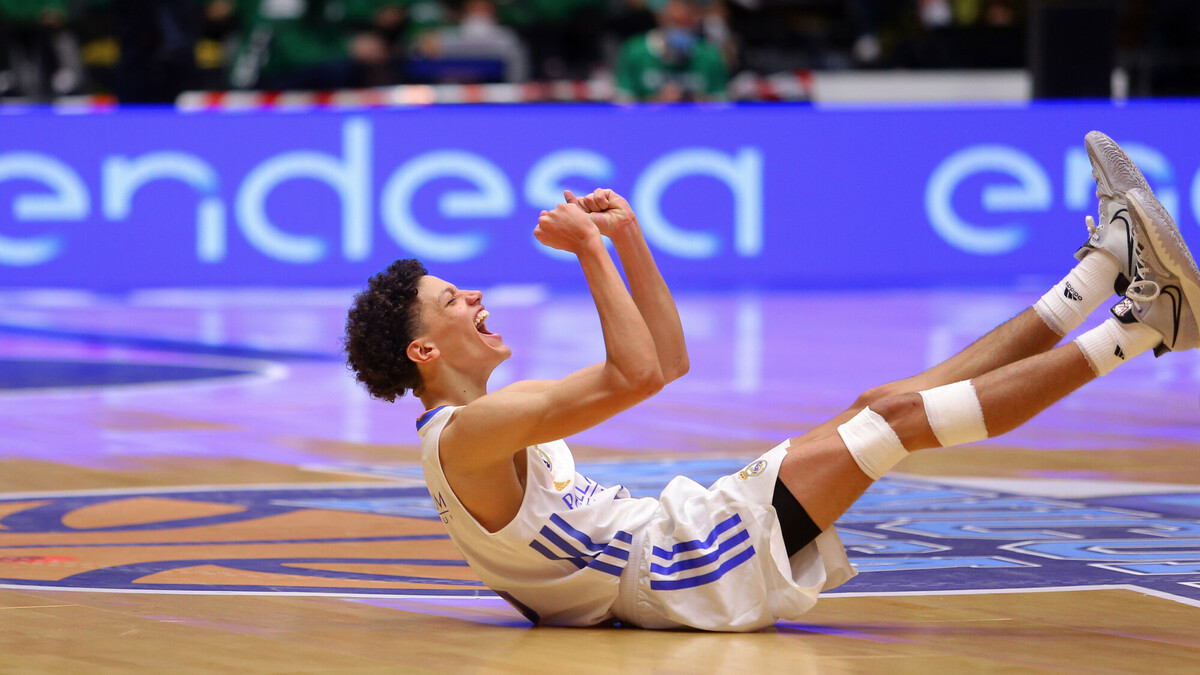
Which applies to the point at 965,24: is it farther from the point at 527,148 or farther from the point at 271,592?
the point at 271,592

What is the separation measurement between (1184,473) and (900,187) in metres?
7.87

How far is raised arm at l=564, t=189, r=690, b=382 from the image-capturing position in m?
4.18

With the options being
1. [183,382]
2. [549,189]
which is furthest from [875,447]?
[549,189]

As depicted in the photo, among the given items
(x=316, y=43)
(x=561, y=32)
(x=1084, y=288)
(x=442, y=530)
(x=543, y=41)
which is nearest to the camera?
(x=1084, y=288)

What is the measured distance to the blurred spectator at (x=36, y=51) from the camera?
17.7 metres

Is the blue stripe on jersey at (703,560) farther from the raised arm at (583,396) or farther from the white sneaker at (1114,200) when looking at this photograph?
the white sneaker at (1114,200)

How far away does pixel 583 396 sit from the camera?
3.86m

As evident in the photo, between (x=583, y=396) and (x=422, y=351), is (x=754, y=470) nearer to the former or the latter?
(x=583, y=396)

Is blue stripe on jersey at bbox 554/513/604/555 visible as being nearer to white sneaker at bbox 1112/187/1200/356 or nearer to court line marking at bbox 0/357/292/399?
white sneaker at bbox 1112/187/1200/356

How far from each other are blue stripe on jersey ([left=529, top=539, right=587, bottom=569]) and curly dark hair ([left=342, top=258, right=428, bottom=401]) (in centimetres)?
49

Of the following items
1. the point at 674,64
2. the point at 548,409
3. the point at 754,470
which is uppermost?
the point at 674,64

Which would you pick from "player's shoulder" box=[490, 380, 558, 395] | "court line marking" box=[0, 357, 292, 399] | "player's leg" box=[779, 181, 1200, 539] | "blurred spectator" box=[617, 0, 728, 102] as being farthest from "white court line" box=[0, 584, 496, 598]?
"blurred spectator" box=[617, 0, 728, 102]

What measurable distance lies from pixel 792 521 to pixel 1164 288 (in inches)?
47.8

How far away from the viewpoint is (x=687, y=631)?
13.5ft
